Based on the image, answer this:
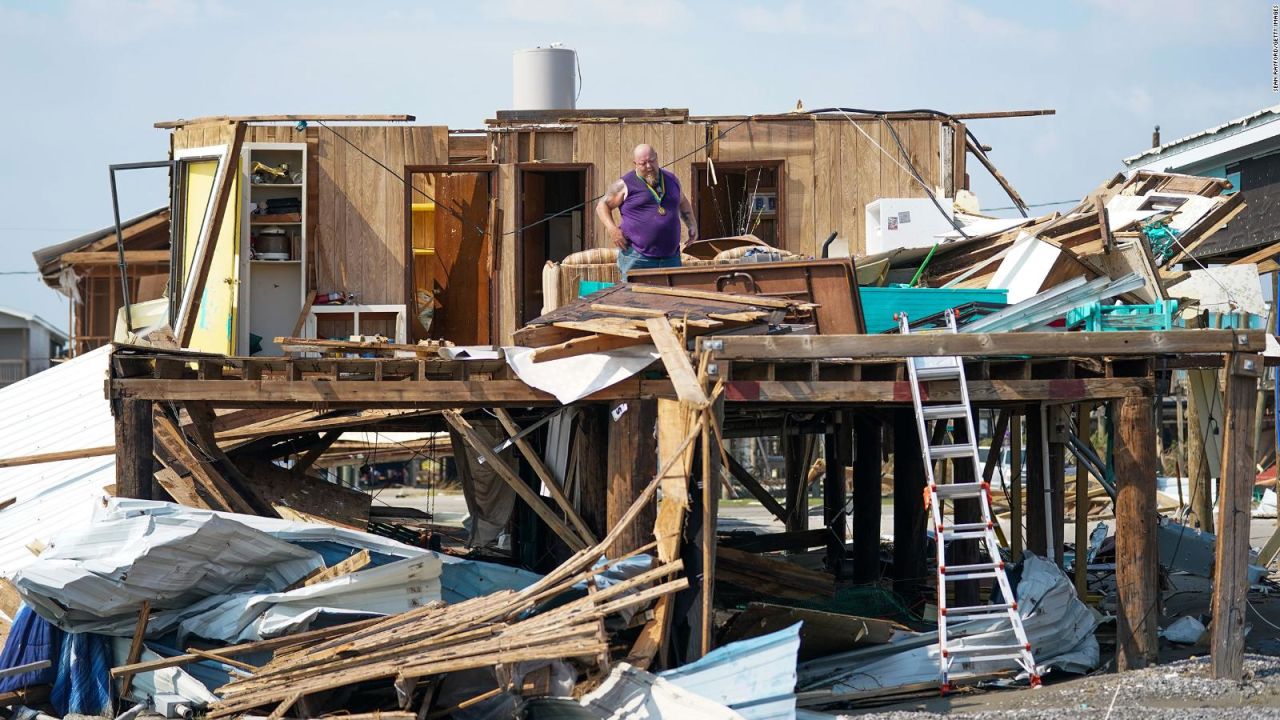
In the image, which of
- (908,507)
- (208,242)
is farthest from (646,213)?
(908,507)

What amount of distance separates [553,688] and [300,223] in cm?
765

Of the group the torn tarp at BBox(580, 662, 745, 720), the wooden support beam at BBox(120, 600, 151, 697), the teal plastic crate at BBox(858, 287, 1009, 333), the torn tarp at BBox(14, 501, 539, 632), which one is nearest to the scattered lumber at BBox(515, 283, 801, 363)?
the teal plastic crate at BBox(858, 287, 1009, 333)

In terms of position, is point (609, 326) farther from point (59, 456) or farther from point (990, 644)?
point (59, 456)

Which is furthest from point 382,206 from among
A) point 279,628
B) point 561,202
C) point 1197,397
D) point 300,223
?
point 1197,397

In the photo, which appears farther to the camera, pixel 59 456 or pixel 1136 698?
pixel 59 456

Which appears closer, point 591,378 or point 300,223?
point 591,378

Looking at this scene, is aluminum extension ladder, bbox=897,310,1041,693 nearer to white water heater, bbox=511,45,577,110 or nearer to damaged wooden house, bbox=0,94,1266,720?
damaged wooden house, bbox=0,94,1266,720

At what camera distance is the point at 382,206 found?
16.3 meters

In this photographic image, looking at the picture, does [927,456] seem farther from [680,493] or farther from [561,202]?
[561,202]

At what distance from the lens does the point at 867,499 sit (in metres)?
19.2

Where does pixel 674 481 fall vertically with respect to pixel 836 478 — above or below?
above

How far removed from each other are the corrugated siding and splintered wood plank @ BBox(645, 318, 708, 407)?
6117 millimetres

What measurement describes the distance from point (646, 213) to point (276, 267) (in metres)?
5.19

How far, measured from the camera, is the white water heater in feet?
58.3
